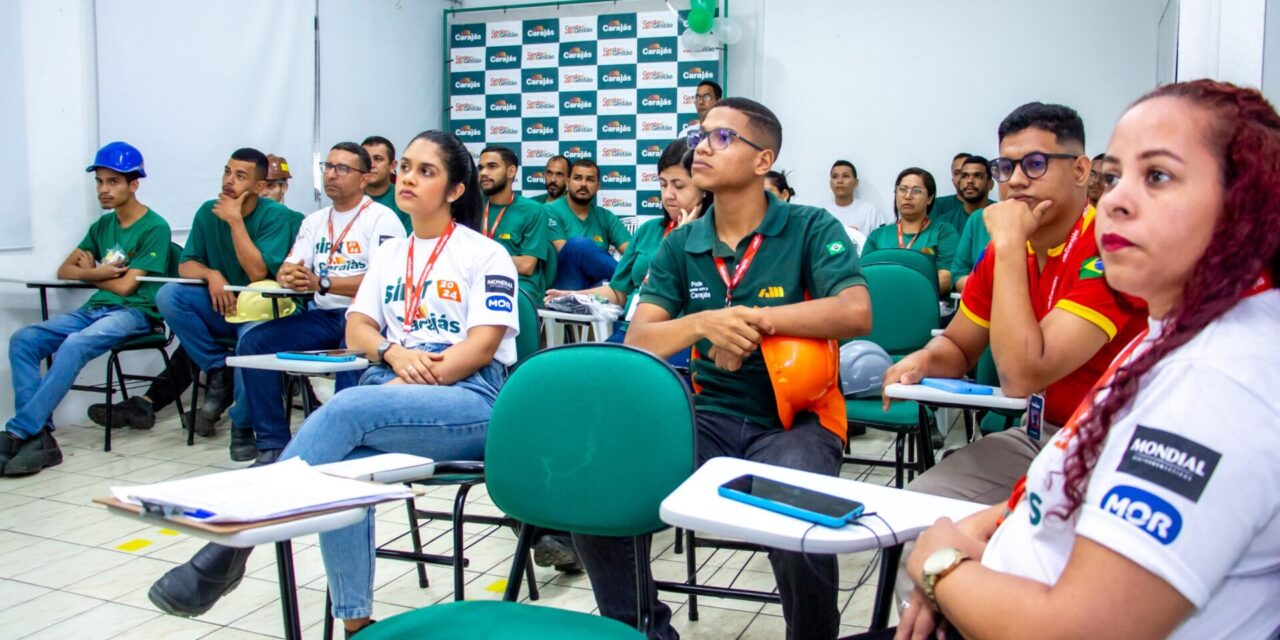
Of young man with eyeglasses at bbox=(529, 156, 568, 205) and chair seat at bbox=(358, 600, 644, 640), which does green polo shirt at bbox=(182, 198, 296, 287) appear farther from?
chair seat at bbox=(358, 600, 644, 640)

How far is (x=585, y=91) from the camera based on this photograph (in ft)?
25.4

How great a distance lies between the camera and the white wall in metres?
6.65

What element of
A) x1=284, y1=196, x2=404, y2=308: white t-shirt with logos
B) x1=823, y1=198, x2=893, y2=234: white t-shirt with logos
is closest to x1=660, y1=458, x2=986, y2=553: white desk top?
x1=284, y1=196, x2=404, y2=308: white t-shirt with logos

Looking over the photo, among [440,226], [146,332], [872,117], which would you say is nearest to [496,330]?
[440,226]

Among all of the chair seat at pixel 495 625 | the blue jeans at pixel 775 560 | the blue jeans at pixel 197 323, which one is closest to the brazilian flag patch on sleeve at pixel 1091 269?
the blue jeans at pixel 775 560

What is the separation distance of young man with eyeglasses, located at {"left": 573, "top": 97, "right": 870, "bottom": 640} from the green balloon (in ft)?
15.8

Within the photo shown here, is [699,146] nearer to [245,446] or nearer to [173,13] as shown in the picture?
[245,446]

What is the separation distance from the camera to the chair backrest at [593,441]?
65.9 inches

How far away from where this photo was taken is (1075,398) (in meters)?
1.91

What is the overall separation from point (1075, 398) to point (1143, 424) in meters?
1.10

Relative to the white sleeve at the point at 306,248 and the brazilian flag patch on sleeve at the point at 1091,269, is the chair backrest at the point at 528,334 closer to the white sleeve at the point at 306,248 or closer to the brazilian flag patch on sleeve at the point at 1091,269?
the brazilian flag patch on sleeve at the point at 1091,269

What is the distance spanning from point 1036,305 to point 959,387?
0.87 feet

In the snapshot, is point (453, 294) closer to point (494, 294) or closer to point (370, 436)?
point (494, 294)

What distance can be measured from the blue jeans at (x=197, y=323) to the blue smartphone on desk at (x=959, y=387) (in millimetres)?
3385
